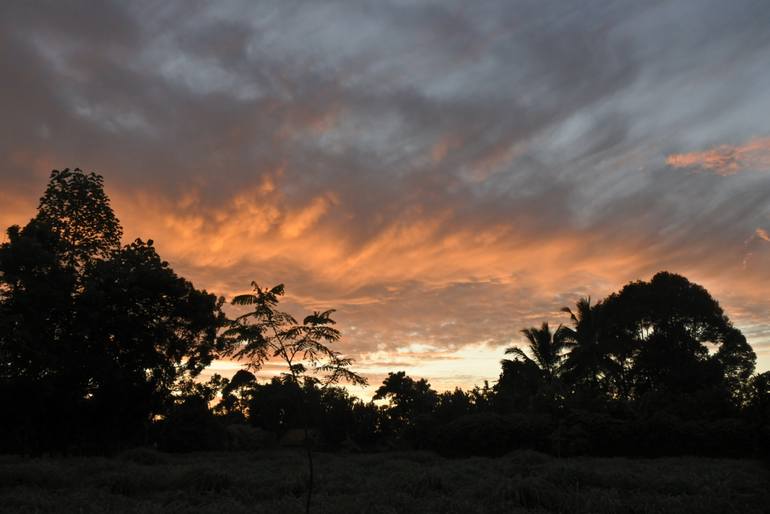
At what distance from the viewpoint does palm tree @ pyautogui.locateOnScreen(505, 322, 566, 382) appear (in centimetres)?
4472

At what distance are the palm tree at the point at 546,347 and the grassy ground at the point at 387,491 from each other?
2324 cm

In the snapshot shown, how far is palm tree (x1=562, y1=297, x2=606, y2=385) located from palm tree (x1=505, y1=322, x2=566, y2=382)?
55 centimetres

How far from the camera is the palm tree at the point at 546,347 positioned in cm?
4472

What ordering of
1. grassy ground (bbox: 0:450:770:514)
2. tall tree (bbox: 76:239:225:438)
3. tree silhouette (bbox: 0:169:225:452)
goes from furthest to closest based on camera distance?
tall tree (bbox: 76:239:225:438)
tree silhouette (bbox: 0:169:225:452)
grassy ground (bbox: 0:450:770:514)

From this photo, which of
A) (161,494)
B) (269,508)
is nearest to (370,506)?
(269,508)

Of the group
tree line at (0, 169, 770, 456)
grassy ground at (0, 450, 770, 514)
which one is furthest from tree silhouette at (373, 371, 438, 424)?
grassy ground at (0, 450, 770, 514)

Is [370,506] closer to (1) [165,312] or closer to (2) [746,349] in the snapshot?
(1) [165,312]

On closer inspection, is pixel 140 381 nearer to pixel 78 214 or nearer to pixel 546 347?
pixel 78 214

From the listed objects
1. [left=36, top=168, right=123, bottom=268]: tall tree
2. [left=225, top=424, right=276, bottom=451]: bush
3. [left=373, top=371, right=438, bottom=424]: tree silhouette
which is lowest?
[left=225, top=424, right=276, bottom=451]: bush

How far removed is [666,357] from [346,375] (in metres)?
40.6

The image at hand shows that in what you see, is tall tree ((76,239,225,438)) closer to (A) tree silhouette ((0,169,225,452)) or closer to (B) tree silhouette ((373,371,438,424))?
(A) tree silhouette ((0,169,225,452))

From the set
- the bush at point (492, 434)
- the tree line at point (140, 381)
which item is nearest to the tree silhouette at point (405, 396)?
the tree line at point (140, 381)

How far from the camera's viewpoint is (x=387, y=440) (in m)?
47.2

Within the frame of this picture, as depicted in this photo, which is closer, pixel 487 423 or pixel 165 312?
pixel 165 312
